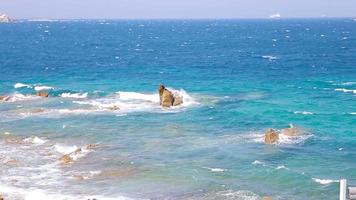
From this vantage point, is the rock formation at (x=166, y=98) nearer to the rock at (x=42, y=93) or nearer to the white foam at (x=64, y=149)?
the rock at (x=42, y=93)

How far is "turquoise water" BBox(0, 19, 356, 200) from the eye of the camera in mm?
45156

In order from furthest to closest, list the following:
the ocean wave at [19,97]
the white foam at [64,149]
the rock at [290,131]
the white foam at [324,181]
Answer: the ocean wave at [19,97]
the rock at [290,131]
the white foam at [64,149]
the white foam at [324,181]

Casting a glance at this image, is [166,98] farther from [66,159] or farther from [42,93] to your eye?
[66,159]

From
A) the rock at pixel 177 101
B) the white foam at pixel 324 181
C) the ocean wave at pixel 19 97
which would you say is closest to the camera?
the white foam at pixel 324 181

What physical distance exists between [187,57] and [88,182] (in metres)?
111

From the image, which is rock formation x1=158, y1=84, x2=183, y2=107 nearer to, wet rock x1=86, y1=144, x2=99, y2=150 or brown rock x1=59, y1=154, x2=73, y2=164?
wet rock x1=86, y1=144, x2=99, y2=150

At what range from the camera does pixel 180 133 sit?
63219 mm

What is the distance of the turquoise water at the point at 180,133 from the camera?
45.2 metres

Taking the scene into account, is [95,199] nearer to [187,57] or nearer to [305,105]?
[305,105]

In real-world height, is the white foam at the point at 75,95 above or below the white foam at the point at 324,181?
above

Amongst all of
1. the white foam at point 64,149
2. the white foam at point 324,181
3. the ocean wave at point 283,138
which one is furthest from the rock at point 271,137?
the white foam at point 64,149

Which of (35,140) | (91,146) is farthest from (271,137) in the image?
(35,140)

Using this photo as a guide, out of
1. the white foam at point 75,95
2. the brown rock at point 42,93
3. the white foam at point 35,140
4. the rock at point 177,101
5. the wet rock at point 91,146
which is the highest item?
the brown rock at point 42,93

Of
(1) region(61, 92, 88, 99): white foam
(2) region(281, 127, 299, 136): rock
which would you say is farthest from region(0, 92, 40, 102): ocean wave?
(2) region(281, 127, 299, 136): rock
